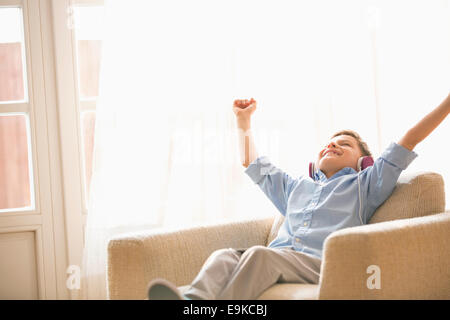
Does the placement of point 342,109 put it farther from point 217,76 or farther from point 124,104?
point 124,104

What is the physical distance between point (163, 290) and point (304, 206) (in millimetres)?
697

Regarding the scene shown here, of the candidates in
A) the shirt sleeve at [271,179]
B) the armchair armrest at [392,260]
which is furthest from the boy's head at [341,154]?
the armchair armrest at [392,260]

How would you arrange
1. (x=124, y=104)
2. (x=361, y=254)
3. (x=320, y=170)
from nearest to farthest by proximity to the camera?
(x=361, y=254), (x=320, y=170), (x=124, y=104)

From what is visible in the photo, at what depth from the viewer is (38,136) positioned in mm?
2521

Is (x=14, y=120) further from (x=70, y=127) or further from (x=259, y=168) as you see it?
(x=259, y=168)

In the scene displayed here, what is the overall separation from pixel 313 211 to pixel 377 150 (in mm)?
883

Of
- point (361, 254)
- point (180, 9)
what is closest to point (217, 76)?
point (180, 9)

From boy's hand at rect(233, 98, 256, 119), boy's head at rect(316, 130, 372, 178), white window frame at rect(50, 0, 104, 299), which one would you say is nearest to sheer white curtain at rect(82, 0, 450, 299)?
white window frame at rect(50, 0, 104, 299)

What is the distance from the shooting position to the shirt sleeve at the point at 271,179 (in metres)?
2.01

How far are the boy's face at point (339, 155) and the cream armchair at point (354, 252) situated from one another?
20 cm

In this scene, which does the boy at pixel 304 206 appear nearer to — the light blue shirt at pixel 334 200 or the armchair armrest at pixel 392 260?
the light blue shirt at pixel 334 200

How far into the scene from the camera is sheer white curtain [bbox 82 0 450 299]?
240cm

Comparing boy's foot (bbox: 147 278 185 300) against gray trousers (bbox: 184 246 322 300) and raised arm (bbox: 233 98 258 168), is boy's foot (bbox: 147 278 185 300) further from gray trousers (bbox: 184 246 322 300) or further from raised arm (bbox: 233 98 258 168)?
raised arm (bbox: 233 98 258 168)

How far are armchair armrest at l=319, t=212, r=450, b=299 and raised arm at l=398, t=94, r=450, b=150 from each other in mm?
270
